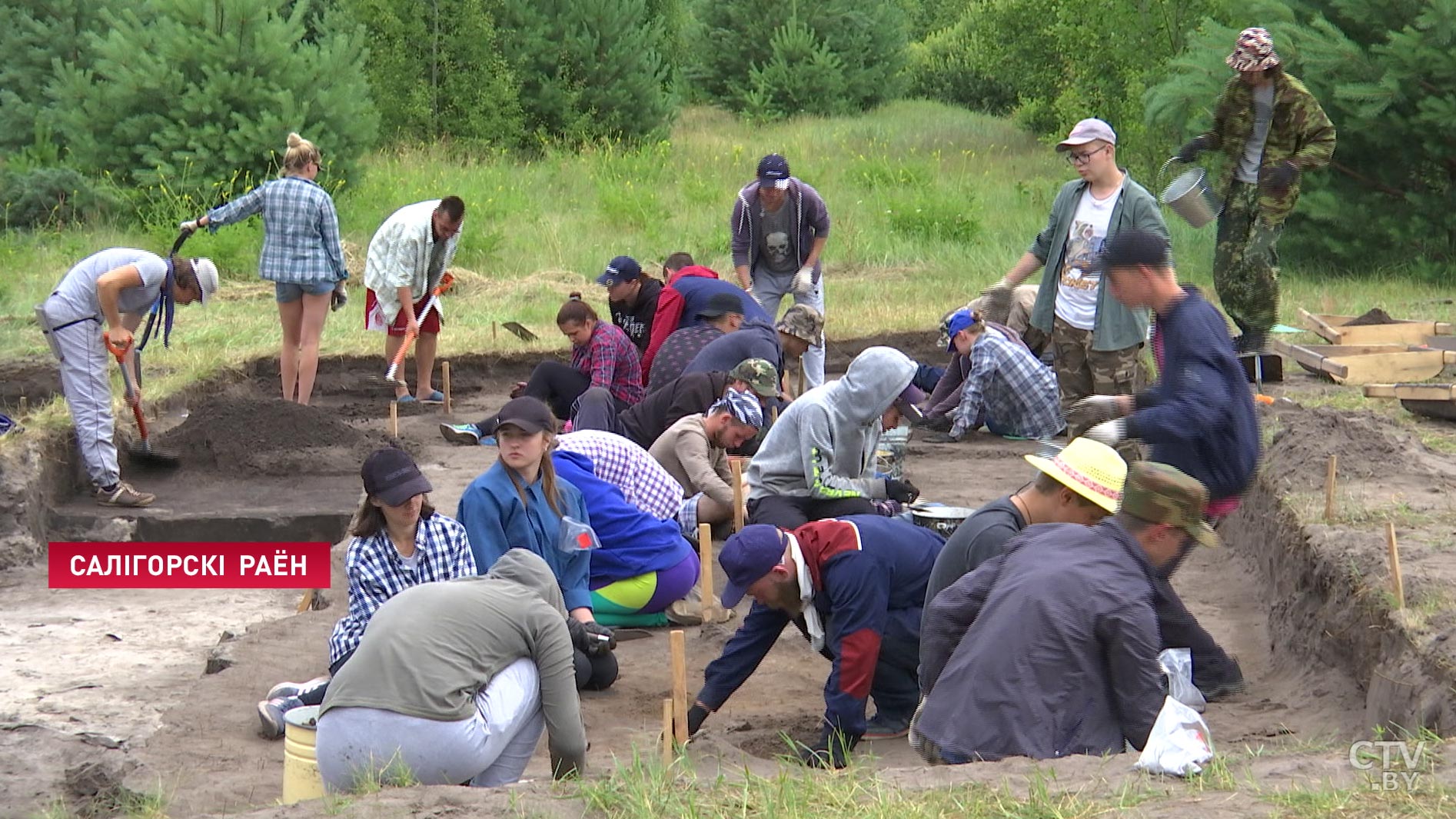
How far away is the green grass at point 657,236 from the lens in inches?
541

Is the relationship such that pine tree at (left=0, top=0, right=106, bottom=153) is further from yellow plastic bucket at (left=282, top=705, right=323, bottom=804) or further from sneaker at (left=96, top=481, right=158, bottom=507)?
yellow plastic bucket at (left=282, top=705, right=323, bottom=804)

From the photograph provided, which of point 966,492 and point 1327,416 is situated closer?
point 1327,416

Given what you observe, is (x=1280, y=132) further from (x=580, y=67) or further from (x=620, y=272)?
(x=580, y=67)

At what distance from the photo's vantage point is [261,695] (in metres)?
6.24

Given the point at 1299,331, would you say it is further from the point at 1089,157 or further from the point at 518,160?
the point at 518,160

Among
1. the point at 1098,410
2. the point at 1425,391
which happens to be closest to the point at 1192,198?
the point at 1425,391

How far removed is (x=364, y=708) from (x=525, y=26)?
22.4m

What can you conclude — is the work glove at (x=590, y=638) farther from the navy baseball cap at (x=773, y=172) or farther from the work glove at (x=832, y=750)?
the navy baseball cap at (x=773, y=172)

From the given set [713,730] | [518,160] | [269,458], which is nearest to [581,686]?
[713,730]

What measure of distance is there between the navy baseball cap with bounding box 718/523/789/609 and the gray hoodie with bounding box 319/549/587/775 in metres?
0.61

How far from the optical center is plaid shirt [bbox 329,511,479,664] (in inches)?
215

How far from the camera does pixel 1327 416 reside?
8.60 meters

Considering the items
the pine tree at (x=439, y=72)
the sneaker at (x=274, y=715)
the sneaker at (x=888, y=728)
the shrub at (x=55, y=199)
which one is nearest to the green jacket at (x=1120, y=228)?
the sneaker at (x=888, y=728)

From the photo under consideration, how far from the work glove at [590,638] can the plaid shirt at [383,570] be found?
604 millimetres
